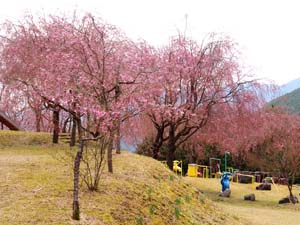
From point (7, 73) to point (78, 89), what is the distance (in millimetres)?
10456

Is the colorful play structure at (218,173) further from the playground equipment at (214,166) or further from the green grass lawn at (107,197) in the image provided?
the green grass lawn at (107,197)

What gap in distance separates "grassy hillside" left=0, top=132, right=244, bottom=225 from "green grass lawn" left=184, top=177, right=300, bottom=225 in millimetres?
2321

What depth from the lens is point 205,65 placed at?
1756 cm

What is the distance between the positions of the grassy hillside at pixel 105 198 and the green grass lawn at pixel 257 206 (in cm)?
232

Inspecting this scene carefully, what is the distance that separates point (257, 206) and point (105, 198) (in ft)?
38.1

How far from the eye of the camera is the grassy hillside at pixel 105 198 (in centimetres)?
626

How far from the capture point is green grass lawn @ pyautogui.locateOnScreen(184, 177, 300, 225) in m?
13.1

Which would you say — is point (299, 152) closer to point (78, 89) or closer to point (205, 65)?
point (205, 65)

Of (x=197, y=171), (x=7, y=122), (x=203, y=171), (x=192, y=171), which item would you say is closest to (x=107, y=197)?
(x=7, y=122)

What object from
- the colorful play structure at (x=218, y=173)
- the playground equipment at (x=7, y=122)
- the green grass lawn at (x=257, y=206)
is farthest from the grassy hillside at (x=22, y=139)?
the colorful play structure at (x=218, y=173)

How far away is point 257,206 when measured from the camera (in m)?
17.5

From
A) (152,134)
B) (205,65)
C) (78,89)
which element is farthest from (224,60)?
(78,89)

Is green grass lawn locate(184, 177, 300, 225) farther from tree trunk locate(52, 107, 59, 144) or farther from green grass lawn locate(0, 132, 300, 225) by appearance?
tree trunk locate(52, 107, 59, 144)

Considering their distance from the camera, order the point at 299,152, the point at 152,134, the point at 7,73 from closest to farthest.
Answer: the point at 7,73
the point at 299,152
the point at 152,134
